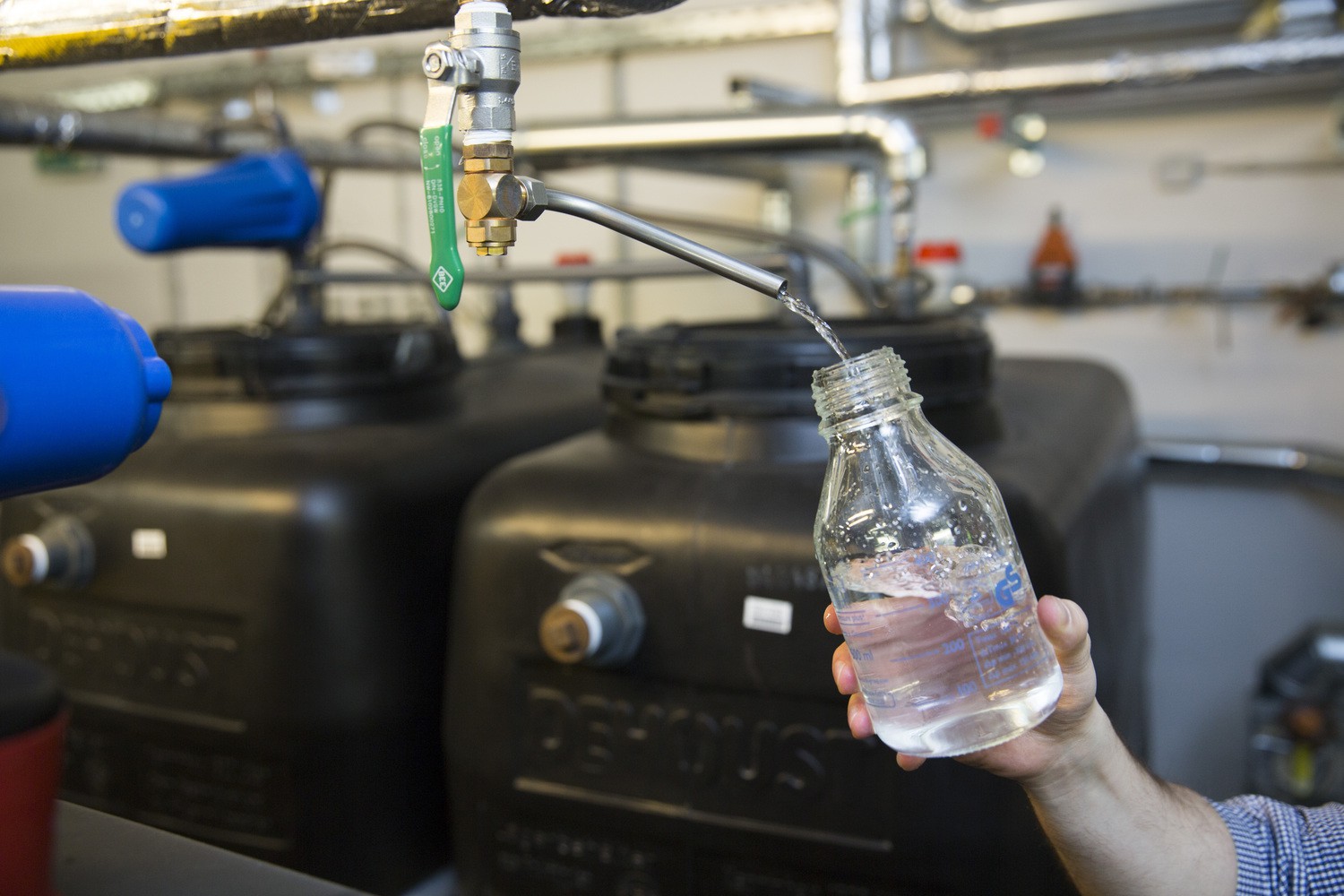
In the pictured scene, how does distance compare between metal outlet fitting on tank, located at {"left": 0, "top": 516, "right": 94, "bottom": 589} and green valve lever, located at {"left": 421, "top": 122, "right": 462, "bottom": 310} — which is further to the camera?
metal outlet fitting on tank, located at {"left": 0, "top": 516, "right": 94, "bottom": 589}

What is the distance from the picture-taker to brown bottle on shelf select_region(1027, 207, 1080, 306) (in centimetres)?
205

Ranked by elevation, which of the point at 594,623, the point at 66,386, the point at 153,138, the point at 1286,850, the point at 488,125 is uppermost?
the point at 153,138

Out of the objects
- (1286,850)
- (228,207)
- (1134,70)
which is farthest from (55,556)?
(1134,70)

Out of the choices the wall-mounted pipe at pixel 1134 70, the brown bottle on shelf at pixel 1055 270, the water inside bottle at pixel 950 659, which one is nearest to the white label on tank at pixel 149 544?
the water inside bottle at pixel 950 659

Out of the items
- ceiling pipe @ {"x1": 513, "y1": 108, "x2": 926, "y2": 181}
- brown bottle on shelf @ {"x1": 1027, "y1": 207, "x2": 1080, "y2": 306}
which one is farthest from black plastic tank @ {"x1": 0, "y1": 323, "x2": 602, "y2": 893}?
brown bottle on shelf @ {"x1": 1027, "y1": 207, "x2": 1080, "y2": 306}

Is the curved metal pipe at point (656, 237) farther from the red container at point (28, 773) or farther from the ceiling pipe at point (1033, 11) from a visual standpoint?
the ceiling pipe at point (1033, 11)

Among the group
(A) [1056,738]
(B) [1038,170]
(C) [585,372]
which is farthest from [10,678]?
(B) [1038,170]

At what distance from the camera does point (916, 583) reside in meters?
0.54

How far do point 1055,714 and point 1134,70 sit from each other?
57.3 inches

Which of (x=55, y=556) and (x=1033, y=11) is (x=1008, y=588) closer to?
(x=55, y=556)

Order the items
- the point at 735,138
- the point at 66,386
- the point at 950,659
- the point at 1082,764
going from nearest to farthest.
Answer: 1. the point at 66,386
2. the point at 950,659
3. the point at 1082,764
4. the point at 735,138

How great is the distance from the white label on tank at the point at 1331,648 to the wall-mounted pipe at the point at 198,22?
1.66m

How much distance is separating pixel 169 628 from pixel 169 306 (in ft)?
8.20

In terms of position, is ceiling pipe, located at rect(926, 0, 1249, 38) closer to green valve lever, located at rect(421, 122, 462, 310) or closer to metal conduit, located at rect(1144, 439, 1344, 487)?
metal conduit, located at rect(1144, 439, 1344, 487)
